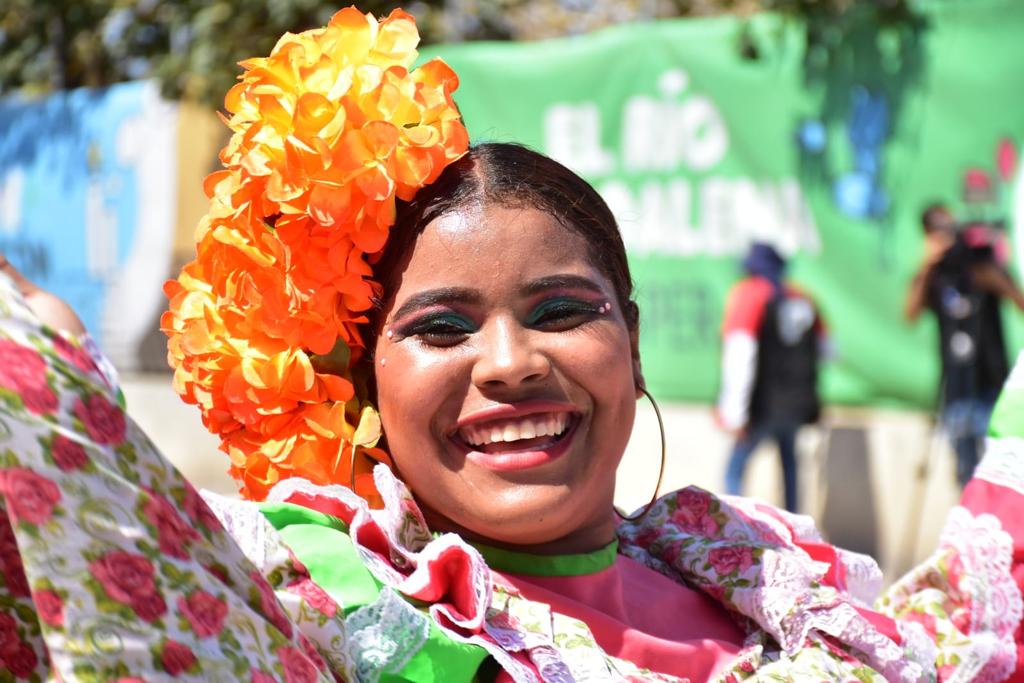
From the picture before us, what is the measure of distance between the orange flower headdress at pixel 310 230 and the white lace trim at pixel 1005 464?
103cm

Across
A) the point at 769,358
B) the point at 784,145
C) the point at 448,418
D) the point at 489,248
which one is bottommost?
the point at 769,358

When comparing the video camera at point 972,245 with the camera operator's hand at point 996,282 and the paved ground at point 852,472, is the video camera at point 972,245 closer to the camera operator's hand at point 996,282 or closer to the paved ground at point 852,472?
the camera operator's hand at point 996,282

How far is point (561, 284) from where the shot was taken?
1912 mm

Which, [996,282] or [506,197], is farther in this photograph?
[996,282]

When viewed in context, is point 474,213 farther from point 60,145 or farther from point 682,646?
point 60,145

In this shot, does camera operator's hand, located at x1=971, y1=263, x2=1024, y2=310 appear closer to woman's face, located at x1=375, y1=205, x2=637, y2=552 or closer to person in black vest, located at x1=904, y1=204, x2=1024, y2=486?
person in black vest, located at x1=904, y1=204, x2=1024, y2=486

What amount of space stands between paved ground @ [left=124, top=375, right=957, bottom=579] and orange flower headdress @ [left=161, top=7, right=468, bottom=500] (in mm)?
4996

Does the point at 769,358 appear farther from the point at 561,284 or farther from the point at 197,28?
the point at 561,284

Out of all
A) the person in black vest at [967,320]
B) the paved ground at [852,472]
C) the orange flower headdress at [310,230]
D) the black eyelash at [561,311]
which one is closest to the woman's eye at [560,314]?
the black eyelash at [561,311]

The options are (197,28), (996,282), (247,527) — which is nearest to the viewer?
(247,527)

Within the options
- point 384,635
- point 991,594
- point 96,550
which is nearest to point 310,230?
point 384,635

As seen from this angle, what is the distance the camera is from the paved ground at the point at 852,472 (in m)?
6.60

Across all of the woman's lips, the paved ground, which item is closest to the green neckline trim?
the woman's lips

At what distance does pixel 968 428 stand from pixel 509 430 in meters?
4.85
